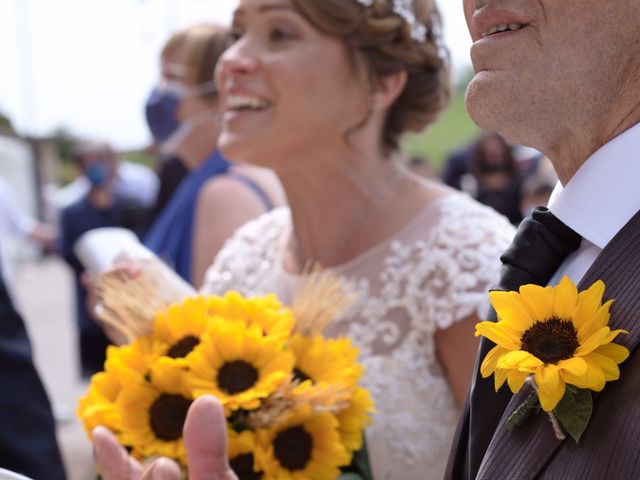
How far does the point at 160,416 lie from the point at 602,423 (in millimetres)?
922

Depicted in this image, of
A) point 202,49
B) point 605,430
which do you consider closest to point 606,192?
point 605,430

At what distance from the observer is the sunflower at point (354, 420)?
6.01ft

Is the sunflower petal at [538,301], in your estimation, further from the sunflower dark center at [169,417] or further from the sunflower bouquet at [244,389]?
the sunflower dark center at [169,417]

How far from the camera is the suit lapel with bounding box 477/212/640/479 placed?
1.13 m

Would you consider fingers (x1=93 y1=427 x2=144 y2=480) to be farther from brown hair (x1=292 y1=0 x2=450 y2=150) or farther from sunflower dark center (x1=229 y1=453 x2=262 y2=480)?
brown hair (x1=292 y1=0 x2=450 y2=150)

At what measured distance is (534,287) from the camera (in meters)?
1.20

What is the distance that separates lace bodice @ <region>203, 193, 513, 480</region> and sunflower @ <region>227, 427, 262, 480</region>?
0.48 m

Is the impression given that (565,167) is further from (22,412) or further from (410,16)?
(22,412)

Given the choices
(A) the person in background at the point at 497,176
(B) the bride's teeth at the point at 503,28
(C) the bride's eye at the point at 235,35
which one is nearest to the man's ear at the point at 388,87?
(C) the bride's eye at the point at 235,35

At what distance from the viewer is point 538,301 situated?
120 cm

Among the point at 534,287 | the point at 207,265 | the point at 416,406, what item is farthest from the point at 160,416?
the point at 207,265

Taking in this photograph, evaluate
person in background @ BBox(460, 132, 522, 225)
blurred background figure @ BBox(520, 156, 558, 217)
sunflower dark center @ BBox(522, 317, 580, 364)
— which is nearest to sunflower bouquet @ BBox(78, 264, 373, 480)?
sunflower dark center @ BBox(522, 317, 580, 364)

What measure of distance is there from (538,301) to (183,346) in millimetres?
827

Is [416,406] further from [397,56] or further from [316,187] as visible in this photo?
[397,56]
